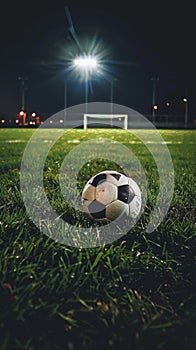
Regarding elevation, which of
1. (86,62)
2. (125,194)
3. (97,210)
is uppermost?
(86,62)

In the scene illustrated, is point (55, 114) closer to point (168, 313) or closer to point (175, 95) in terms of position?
point (175, 95)

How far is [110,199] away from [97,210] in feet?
0.39

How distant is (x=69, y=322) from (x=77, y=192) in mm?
2029

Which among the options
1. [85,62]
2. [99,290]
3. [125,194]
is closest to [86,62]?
[85,62]

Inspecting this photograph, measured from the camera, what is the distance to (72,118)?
45.8m

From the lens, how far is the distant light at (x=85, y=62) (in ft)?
145

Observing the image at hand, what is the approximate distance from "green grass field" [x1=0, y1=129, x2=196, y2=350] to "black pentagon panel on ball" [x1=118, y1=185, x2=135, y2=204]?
184mm

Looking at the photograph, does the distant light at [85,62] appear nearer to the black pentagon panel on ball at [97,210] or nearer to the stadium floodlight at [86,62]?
the stadium floodlight at [86,62]

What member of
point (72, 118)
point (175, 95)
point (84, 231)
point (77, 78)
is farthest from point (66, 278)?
point (175, 95)

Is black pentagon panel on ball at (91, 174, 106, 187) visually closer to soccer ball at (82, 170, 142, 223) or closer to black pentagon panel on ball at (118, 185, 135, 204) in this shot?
soccer ball at (82, 170, 142, 223)

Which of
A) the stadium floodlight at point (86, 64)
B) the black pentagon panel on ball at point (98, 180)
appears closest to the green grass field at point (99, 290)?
the black pentagon panel on ball at point (98, 180)

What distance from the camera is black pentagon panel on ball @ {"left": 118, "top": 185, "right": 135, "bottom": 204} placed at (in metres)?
2.80

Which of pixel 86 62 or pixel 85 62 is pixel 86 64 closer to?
pixel 86 62

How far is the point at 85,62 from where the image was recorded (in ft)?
148
